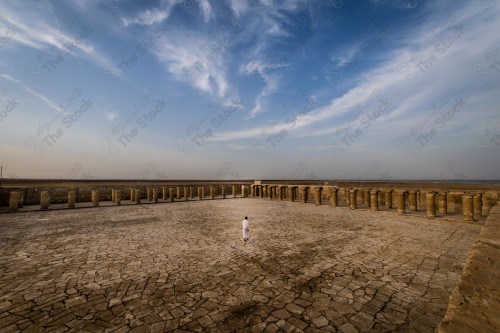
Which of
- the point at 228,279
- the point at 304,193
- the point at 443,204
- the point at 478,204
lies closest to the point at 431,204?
the point at 443,204

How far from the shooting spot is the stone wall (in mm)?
2063

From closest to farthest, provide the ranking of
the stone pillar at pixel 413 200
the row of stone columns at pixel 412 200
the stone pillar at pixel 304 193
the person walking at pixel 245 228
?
the person walking at pixel 245 228
the row of stone columns at pixel 412 200
the stone pillar at pixel 413 200
the stone pillar at pixel 304 193

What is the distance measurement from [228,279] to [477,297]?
4.07 metres

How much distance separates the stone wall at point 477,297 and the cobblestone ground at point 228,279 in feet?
3.38

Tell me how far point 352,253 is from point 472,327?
16.7 feet

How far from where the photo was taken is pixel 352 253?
6879mm

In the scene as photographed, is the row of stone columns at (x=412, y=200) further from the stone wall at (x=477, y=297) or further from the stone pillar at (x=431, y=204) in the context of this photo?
the stone wall at (x=477, y=297)

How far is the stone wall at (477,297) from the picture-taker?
6.77 ft

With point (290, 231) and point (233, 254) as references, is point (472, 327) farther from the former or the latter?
point (290, 231)

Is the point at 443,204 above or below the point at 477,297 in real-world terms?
below

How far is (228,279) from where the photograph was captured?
5168 millimetres

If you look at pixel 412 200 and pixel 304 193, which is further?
pixel 304 193

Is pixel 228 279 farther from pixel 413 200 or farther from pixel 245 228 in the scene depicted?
pixel 413 200

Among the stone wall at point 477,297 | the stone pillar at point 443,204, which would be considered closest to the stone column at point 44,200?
the stone wall at point 477,297
